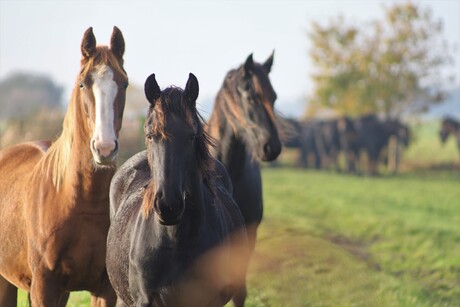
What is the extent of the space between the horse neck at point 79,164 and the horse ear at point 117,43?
459 mm

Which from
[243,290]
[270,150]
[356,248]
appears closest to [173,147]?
[243,290]

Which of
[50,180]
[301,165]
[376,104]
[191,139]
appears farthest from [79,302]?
[376,104]

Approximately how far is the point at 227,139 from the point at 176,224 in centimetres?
323

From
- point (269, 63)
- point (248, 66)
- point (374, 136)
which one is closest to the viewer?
point (248, 66)

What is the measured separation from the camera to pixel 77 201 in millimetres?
6605

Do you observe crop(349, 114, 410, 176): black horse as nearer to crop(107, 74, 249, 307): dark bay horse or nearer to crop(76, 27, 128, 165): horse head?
crop(76, 27, 128, 165): horse head

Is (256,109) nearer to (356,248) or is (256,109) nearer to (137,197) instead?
(137,197)

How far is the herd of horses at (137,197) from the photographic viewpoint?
5312 millimetres

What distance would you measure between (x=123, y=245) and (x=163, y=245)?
21.3 inches

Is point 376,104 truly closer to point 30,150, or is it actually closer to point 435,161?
point 435,161

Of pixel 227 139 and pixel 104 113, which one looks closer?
pixel 104 113

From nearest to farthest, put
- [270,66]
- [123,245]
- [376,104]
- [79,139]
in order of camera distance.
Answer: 1. [123,245]
2. [79,139]
3. [270,66]
4. [376,104]

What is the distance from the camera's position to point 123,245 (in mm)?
5793

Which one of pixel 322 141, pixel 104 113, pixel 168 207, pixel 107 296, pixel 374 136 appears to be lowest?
pixel 322 141
